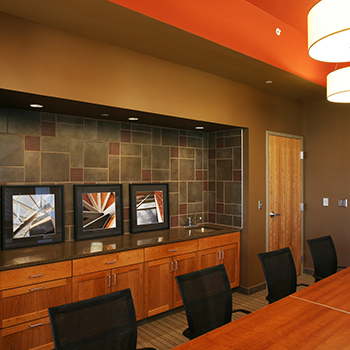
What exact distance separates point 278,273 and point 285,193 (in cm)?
227

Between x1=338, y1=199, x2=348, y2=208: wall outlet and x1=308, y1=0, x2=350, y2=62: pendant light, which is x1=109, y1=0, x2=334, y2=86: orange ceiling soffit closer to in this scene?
x1=308, y1=0, x2=350, y2=62: pendant light

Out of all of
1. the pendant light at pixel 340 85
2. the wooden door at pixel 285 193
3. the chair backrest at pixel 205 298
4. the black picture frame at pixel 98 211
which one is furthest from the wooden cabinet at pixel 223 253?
the pendant light at pixel 340 85

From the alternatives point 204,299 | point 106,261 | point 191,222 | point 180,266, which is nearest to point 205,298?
point 204,299

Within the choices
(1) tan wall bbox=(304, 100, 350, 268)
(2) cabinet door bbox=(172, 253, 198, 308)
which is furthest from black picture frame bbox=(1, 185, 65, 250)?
(1) tan wall bbox=(304, 100, 350, 268)

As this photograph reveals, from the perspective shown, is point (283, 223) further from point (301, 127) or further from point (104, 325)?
point (104, 325)

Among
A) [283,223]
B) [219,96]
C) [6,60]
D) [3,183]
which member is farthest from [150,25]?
[283,223]

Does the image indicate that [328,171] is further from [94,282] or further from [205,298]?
[94,282]

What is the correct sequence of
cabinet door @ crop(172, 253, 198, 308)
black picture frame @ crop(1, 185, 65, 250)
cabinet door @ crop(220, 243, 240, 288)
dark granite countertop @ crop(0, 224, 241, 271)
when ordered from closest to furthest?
1. dark granite countertop @ crop(0, 224, 241, 271)
2. black picture frame @ crop(1, 185, 65, 250)
3. cabinet door @ crop(172, 253, 198, 308)
4. cabinet door @ crop(220, 243, 240, 288)

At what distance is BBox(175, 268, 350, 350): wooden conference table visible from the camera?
62.3 inches

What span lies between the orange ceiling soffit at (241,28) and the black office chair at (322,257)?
193 centimetres

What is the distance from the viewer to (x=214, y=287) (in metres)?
2.18

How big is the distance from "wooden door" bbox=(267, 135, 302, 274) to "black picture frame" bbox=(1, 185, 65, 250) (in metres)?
2.81

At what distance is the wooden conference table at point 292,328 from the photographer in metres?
1.58

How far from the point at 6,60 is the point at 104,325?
6.26ft
